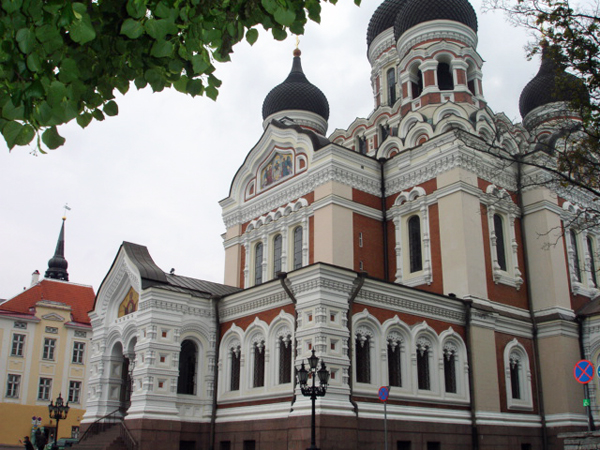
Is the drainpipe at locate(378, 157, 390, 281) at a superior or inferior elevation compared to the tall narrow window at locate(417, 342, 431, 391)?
superior

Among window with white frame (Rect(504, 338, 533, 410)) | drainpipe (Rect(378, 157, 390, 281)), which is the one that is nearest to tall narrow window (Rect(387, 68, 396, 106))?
drainpipe (Rect(378, 157, 390, 281))

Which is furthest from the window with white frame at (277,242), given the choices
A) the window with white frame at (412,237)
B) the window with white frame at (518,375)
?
the window with white frame at (518,375)

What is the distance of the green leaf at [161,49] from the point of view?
14.8 ft

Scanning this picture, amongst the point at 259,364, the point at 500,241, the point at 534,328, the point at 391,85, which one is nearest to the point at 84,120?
the point at 259,364

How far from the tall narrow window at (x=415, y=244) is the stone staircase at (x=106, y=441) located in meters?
10.1

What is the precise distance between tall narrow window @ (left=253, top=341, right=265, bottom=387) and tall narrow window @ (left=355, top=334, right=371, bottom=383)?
2.72 meters

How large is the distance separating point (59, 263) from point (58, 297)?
11.9m

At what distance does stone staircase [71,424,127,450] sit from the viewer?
53.9 ft

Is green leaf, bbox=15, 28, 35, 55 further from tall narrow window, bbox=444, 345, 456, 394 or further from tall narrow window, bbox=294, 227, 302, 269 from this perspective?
tall narrow window, bbox=294, 227, 302, 269

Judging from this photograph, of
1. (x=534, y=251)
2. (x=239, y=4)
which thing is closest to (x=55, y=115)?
(x=239, y=4)

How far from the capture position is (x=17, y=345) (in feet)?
112

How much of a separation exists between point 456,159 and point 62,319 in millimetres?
25585

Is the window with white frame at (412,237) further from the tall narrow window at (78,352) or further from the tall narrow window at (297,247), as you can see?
the tall narrow window at (78,352)

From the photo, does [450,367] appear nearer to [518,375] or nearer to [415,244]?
[518,375]
